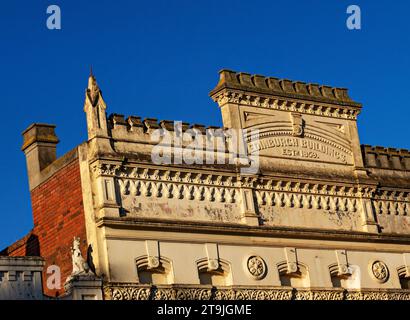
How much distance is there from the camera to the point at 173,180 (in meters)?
37.4

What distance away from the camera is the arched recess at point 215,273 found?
3709 cm

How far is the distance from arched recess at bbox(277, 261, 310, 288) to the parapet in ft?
20.2

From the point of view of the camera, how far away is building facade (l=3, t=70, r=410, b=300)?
3594 cm

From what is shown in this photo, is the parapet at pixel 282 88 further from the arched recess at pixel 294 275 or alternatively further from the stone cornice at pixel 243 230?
the arched recess at pixel 294 275

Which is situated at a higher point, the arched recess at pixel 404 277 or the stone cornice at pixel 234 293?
the arched recess at pixel 404 277

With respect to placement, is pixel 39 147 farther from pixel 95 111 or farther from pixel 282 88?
pixel 282 88

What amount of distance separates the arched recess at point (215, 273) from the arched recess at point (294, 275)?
2.27 m

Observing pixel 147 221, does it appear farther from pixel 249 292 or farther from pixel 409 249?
pixel 409 249

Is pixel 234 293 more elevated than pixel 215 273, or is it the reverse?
pixel 215 273

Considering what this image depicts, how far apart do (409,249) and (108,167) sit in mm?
13495

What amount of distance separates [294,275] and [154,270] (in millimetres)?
5812

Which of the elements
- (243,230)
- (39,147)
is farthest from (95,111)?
(243,230)

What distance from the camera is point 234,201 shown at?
38.8m

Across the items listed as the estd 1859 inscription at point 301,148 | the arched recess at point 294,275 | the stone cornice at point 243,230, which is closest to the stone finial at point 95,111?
the stone cornice at point 243,230
